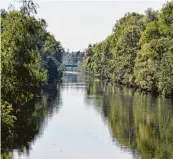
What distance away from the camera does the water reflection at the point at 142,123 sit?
34406 mm

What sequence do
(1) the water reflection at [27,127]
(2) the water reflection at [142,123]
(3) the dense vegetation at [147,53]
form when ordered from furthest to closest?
(3) the dense vegetation at [147,53] < (2) the water reflection at [142,123] < (1) the water reflection at [27,127]

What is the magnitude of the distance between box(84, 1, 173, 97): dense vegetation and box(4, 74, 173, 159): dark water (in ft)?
31.1

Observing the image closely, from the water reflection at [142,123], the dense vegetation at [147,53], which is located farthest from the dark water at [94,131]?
the dense vegetation at [147,53]

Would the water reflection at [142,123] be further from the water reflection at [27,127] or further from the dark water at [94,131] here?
the water reflection at [27,127]

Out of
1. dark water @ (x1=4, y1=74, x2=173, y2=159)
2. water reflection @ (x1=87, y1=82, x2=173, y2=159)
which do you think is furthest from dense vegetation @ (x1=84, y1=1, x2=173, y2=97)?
dark water @ (x1=4, y1=74, x2=173, y2=159)

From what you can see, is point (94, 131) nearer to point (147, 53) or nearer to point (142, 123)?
point (142, 123)

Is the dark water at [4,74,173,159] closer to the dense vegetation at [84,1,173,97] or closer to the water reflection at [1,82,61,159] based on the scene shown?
the water reflection at [1,82,61,159]

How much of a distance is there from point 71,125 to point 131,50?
5731 centimetres

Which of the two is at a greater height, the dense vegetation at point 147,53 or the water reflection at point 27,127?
the dense vegetation at point 147,53

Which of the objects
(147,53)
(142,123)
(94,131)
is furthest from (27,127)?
(147,53)

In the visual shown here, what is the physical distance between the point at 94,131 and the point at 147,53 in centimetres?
4096

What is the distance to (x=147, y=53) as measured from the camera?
8081 centimetres

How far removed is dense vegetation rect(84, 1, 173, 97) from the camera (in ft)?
234

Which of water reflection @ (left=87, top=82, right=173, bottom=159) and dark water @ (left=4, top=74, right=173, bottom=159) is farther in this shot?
water reflection @ (left=87, top=82, right=173, bottom=159)
